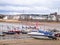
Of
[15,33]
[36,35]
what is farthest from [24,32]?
[36,35]

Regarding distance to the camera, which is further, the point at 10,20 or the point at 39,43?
the point at 10,20

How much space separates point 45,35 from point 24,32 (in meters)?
5.10

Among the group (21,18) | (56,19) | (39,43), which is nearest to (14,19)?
(21,18)

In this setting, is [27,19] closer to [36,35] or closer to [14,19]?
[14,19]

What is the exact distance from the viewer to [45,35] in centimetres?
2700

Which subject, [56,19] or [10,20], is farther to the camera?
[56,19]

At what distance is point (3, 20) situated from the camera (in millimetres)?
42375

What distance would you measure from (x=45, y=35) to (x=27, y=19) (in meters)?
21.4

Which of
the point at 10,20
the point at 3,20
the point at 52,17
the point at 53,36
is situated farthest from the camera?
the point at 52,17

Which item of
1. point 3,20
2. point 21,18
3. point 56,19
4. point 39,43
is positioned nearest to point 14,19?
point 21,18

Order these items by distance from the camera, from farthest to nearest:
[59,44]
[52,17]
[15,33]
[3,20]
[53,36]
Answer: [52,17]
[3,20]
[15,33]
[53,36]
[59,44]

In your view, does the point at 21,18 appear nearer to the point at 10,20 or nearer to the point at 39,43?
the point at 10,20

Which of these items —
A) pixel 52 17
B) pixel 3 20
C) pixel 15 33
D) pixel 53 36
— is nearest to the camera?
pixel 53 36

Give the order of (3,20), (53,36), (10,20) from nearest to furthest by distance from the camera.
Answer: (53,36) < (3,20) < (10,20)
